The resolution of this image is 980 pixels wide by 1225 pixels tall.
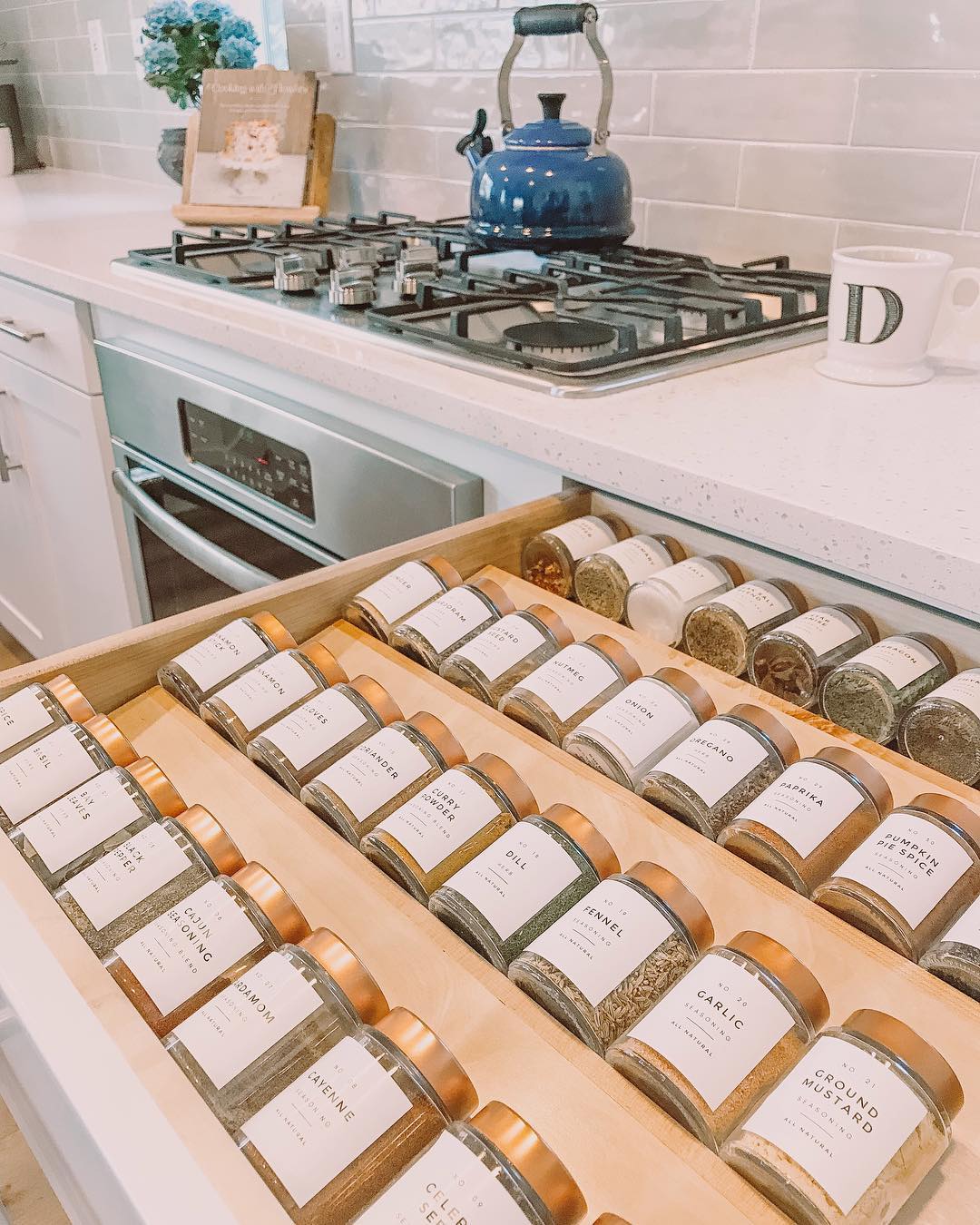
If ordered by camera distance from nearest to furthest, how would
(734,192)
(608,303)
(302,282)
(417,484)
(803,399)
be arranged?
(803,399) → (417,484) → (608,303) → (302,282) → (734,192)

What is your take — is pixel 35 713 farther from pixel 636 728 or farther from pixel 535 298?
pixel 535 298

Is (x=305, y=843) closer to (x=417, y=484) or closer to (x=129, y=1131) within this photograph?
(x=129, y=1131)

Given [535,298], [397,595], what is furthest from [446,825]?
[535,298]

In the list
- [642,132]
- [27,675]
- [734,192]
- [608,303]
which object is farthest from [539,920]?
[642,132]

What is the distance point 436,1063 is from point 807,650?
41cm

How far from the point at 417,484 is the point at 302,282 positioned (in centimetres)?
43

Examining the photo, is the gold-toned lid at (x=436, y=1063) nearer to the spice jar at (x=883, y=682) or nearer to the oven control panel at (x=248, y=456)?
the spice jar at (x=883, y=682)

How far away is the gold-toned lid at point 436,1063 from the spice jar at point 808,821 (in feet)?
0.69

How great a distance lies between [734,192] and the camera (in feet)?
4.76

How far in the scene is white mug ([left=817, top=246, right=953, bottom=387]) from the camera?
907 millimetres

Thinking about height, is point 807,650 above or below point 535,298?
below

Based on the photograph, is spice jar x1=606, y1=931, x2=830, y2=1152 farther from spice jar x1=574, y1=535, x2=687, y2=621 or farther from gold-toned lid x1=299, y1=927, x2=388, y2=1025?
spice jar x1=574, y1=535, x2=687, y2=621

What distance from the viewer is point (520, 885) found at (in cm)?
53

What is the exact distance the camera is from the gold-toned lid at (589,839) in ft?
1.82
